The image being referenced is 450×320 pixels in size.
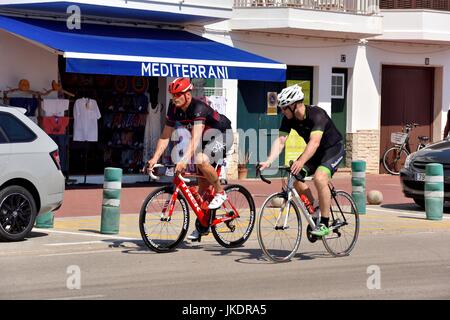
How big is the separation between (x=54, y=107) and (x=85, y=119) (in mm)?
929

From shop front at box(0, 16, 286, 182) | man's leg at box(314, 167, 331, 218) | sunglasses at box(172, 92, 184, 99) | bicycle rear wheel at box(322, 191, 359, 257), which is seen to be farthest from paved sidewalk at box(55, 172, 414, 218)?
man's leg at box(314, 167, 331, 218)

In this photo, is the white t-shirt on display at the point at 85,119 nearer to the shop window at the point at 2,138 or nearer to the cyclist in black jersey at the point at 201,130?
the shop window at the point at 2,138

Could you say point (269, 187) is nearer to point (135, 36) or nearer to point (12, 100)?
point (135, 36)

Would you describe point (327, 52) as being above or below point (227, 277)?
above

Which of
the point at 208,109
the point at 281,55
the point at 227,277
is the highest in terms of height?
the point at 281,55

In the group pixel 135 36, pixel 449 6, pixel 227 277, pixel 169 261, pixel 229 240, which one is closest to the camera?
pixel 227 277

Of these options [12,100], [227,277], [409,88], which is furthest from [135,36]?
[227,277]

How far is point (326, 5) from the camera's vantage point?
26234 mm

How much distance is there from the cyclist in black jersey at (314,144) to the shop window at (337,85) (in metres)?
15.3

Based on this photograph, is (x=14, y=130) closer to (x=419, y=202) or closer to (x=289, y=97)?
(x=289, y=97)

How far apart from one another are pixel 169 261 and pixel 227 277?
1.26 meters

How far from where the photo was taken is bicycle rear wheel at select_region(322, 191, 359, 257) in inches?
494

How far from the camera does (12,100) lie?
21125mm

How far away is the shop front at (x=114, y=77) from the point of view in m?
20.5
